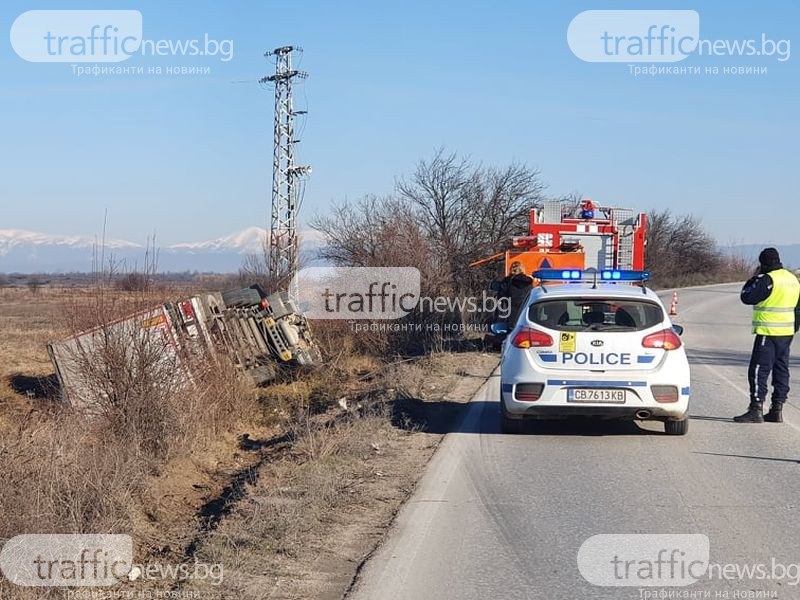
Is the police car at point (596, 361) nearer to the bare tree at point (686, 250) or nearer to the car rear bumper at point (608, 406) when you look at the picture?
the car rear bumper at point (608, 406)

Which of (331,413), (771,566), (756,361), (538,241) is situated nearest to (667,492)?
(771,566)

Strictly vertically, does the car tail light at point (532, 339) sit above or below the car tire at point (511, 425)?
above

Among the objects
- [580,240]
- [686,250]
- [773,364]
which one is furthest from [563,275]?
[686,250]

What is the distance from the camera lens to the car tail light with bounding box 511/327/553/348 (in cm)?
979

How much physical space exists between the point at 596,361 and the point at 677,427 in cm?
132

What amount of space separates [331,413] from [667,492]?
6.83m

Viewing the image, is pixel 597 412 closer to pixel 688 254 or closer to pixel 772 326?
pixel 772 326

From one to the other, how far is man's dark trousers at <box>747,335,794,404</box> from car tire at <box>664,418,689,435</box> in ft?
4.70

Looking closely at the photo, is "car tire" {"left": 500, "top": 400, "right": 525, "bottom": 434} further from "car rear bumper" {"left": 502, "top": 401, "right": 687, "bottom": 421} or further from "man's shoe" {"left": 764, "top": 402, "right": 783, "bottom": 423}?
"man's shoe" {"left": 764, "top": 402, "right": 783, "bottom": 423}

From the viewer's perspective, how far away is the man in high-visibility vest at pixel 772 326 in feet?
35.9

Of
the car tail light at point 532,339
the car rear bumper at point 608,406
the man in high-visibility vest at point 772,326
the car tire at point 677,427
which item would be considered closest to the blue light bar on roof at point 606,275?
the car tail light at point 532,339

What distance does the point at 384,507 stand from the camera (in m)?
7.32

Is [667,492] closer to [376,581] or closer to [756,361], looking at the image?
[376,581]

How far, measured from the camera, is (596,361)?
9.63 metres
